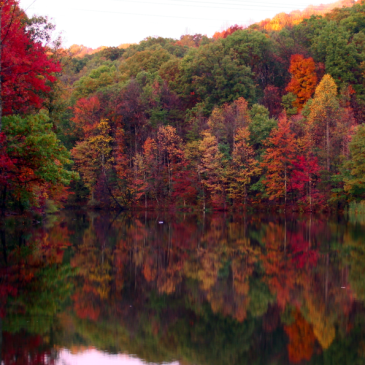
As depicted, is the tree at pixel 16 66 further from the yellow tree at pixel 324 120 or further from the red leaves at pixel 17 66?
the yellow tree at pixel 324 120

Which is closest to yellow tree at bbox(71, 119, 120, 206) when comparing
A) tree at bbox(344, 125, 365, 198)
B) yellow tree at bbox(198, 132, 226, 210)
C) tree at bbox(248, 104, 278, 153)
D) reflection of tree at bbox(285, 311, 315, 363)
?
yellow tree at bbox(198, 132, 226, 210)

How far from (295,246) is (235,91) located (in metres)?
42.3

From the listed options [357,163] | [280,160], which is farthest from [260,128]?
[357,163]

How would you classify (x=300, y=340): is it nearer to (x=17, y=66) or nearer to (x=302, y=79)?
(x=17, y=66)

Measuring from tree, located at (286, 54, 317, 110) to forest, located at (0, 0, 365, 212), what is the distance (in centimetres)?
16

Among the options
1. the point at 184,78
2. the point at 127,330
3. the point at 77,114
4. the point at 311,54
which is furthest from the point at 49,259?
the point at 311,54

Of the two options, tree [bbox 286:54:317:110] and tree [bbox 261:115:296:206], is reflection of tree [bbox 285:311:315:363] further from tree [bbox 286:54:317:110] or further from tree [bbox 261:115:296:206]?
tree [bbox 286:54:317:110]

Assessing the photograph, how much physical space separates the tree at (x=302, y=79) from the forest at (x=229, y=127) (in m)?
0.16

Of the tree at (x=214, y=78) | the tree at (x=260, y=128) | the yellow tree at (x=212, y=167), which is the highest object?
the tree at (x=214, y=78)

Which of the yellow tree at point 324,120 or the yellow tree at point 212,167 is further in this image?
the yellow tree at point 212,167

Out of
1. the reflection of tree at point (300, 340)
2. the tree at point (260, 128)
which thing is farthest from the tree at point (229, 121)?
the reflection of tree at point (300, 340)

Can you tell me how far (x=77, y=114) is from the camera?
5778cm

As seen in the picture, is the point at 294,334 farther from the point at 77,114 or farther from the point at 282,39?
the point at 282,39

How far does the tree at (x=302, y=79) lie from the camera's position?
61.5 meters
